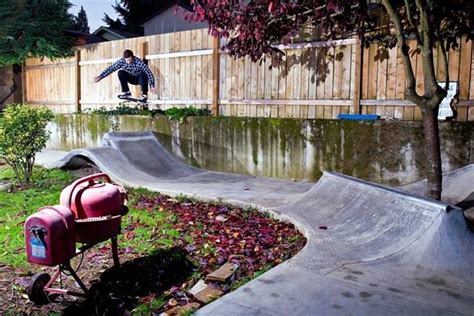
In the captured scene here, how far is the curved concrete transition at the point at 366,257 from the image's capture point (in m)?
2.55

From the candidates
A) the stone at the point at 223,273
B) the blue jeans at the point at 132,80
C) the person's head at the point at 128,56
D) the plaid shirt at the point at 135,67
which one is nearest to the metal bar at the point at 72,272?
the stone at the point at 223,273

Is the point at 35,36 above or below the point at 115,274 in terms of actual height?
above

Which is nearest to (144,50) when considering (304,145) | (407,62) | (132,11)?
(304,145)

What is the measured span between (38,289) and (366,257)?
2.46 metres

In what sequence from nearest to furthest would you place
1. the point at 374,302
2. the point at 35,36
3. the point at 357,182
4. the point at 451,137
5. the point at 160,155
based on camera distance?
the point at 374,302, the point at 357,182, the point at 451,137, the point at 160,155, the point at 35,36

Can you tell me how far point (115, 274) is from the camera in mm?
3451

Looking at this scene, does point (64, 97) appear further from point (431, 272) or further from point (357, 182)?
point (431, 272)

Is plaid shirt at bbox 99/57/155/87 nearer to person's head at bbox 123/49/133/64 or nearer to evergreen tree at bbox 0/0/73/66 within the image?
person's head at bbox 123/49/133/64

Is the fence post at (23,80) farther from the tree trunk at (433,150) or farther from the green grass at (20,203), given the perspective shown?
the tree trunk at (433,150)

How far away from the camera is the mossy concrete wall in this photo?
5969 millimetres

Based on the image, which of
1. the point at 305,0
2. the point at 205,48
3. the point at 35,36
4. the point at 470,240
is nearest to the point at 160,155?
the point at 205,48

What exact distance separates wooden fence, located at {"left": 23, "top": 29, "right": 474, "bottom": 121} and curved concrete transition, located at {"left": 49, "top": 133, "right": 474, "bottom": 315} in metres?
1.62

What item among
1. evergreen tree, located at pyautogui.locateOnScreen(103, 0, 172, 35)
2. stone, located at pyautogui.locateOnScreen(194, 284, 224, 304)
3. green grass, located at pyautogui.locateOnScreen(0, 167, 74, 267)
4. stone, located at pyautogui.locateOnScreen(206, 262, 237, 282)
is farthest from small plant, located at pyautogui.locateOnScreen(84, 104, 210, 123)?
evergreen tree, located at pyautogui.locateOnScreen(103, 0, 172, 35)

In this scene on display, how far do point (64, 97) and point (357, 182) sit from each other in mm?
9978
